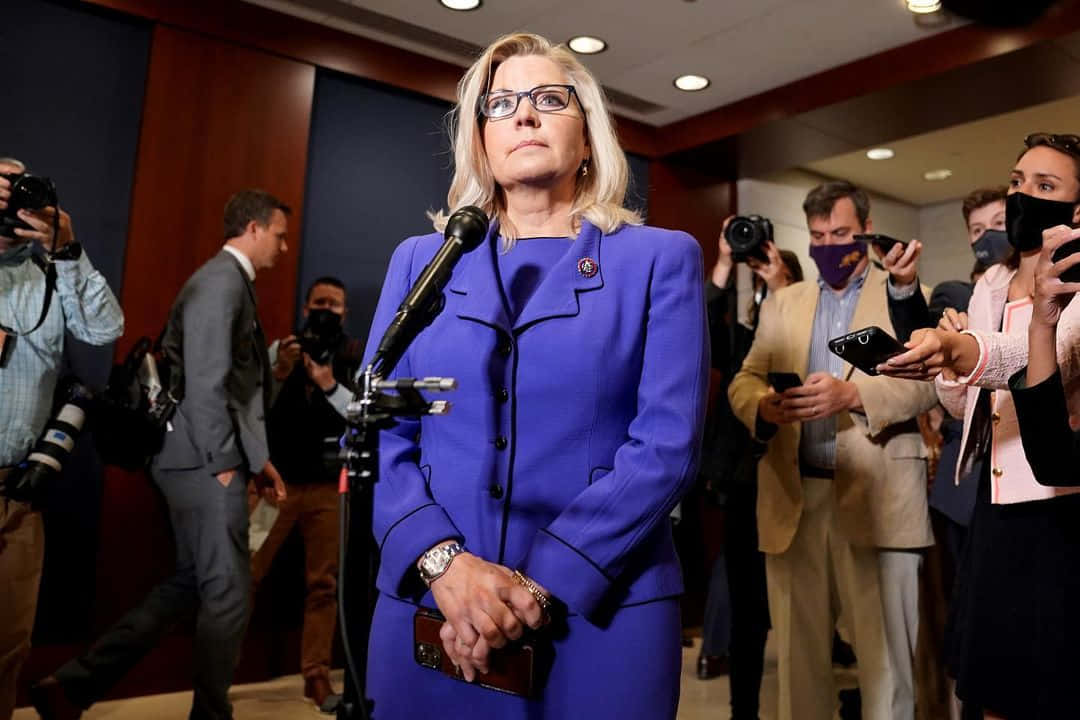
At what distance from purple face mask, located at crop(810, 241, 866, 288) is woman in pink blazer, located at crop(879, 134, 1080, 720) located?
845 mm

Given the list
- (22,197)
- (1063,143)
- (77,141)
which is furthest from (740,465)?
(77,141)

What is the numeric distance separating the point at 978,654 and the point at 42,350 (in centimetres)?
250

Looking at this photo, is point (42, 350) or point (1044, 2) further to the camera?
point (1044, 2)

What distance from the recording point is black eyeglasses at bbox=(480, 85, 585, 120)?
53.9 inches

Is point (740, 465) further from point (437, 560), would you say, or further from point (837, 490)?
point (437, 560)

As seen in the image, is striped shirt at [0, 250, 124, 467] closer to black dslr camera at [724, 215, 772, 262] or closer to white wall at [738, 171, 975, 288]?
black dslr camera at [724, 215, 772, 262]

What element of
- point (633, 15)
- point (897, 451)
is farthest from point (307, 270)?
point (897, 451)

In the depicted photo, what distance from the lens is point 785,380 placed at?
2381mm

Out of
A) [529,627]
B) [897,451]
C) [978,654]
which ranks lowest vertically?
[978,654]

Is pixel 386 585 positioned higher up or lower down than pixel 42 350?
lower down

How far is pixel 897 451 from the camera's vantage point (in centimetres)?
239

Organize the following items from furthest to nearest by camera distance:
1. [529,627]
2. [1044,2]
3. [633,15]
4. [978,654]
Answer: [633,15] < [1044,2] < [978,654] < [529,627]

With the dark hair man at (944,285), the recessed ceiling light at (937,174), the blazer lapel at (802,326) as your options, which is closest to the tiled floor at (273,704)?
the blazer lapel at (802,326)

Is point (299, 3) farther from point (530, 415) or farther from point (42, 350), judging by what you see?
point (530, 415)
